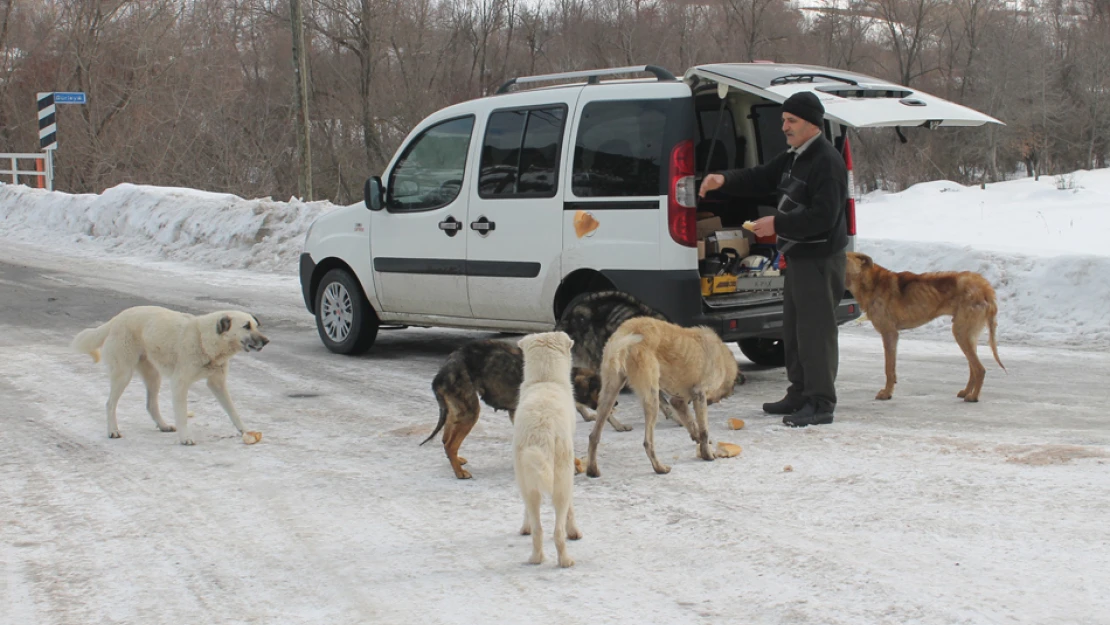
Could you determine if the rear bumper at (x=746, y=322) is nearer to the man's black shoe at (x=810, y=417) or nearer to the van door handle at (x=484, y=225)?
the man's black shoe at (x=810, y=417)

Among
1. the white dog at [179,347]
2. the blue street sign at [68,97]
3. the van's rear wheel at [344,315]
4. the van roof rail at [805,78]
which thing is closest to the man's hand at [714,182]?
the van roof rail at [805,78]

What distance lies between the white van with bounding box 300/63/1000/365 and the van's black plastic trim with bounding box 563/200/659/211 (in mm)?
11

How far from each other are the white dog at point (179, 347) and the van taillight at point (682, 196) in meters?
2.80

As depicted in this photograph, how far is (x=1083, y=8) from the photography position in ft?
139

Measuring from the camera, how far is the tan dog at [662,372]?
5941 mm

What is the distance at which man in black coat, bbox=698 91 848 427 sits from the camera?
682cm

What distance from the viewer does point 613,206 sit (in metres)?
7.84

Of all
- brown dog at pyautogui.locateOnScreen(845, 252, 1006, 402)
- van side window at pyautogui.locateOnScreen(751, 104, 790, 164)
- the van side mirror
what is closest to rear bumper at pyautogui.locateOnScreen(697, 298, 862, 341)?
brown dog at pyautogui.locateOnScreen(845, 252, 1006, 402)

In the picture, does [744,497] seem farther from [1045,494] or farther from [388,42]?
[388,42]

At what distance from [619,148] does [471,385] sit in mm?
2527

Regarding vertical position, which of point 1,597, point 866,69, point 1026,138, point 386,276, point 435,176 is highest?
point 866,69

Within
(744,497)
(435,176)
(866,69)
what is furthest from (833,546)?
(866,69)

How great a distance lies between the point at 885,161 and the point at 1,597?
31.4 meters

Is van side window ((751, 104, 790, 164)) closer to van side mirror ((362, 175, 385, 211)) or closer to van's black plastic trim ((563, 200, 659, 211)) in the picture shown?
van's black plastic trim ((563, 200, 659, 211))
